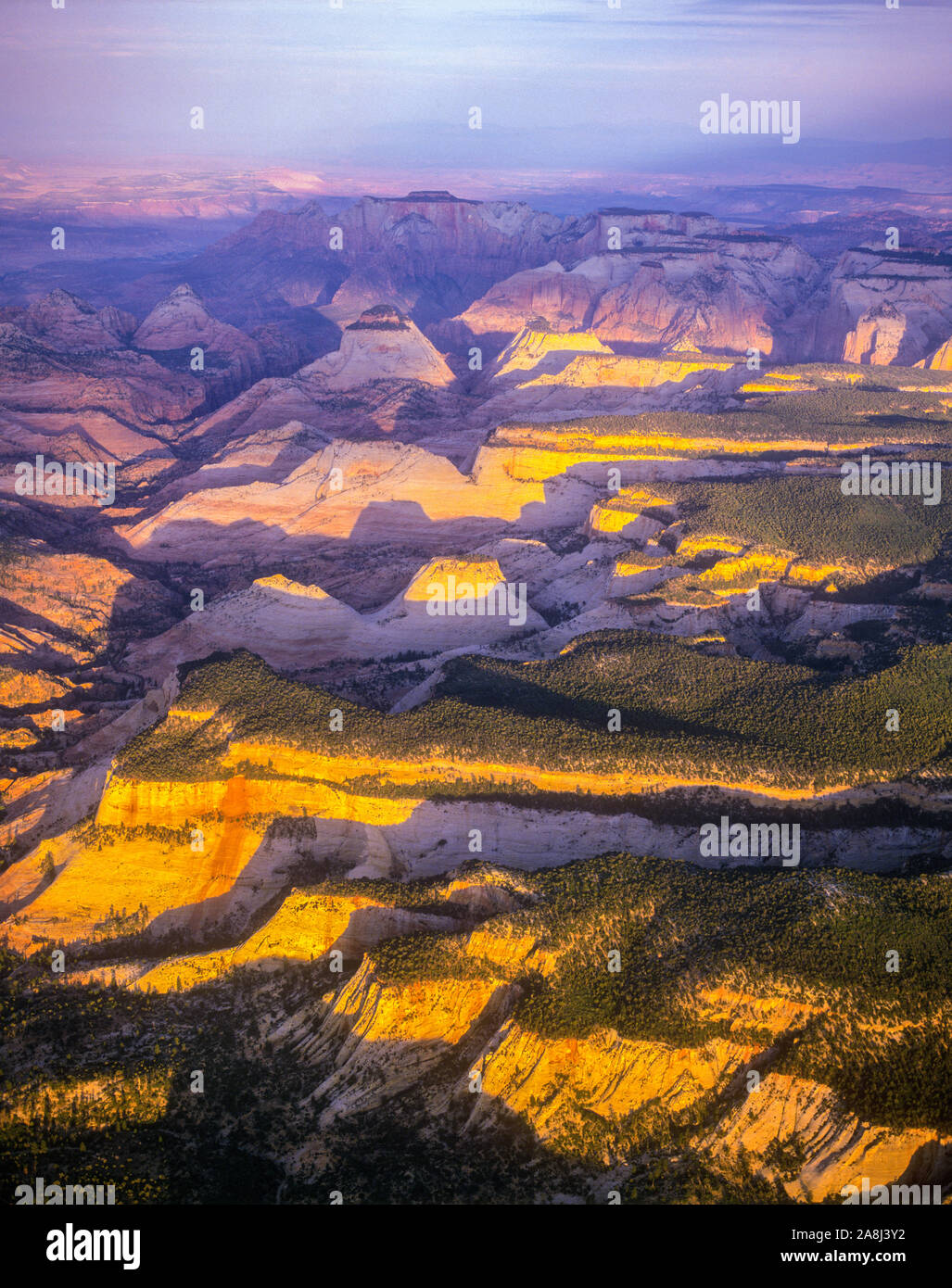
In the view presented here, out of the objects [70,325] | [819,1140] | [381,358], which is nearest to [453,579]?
[819,1140]

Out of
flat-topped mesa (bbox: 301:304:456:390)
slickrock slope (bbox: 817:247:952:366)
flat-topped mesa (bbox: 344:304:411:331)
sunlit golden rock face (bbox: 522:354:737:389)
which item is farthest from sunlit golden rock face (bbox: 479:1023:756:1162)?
slickrock slope (bbox: 817:247:952:366)

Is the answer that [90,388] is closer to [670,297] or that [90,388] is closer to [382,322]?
[382,322]

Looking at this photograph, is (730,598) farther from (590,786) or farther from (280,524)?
(280,524)

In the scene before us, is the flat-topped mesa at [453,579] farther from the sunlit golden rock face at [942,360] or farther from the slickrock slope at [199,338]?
the slickrock slope at [199,338]

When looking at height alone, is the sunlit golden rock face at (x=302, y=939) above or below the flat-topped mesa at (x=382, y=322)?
below

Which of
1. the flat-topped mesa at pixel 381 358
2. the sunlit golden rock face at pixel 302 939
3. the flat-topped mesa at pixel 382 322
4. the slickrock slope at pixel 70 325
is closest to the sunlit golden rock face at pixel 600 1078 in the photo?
the sunlit golden rock face at pixel 302 939

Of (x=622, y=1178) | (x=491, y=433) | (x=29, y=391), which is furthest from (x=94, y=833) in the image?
(x=29, y=391)

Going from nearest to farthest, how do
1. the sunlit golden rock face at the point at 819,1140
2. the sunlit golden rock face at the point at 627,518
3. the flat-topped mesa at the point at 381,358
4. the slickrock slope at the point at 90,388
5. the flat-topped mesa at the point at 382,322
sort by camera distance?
1. the sunlit golden rock face at the point at 819,1140
2. the sunlit golden rock face at the point at 627,518
3. the slickrock slope at the point at 90,388
4. the flat-topped mesa at the point at 381,358
5. the flat-topped mesa at the point at 382,322

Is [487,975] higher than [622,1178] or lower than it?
higher

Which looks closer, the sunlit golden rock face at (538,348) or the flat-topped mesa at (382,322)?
the sunlit golden rock face at (538,348)

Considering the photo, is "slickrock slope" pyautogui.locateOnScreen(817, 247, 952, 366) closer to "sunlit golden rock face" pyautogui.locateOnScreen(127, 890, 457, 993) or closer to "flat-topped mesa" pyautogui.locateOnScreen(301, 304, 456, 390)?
"flat-topped mesa" pyautogui.locateOnScreen(301, 304, 456, 390)

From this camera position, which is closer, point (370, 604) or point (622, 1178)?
point (622, 1178)
